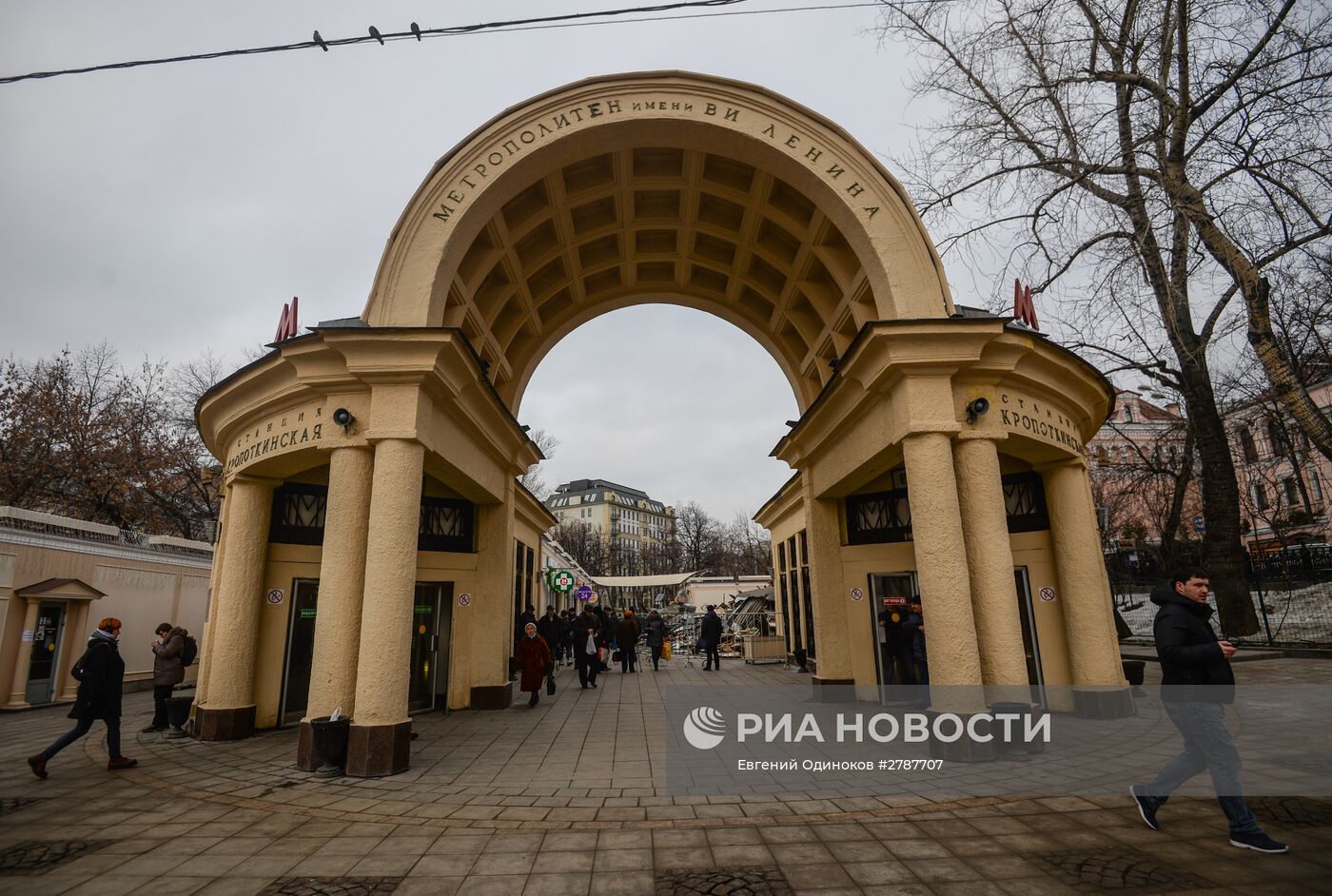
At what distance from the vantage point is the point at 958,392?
842 cm

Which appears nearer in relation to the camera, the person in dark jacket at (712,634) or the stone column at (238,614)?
the stone column at (238,614)

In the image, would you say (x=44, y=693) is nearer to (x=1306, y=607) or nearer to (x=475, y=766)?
(x=475, y=766)

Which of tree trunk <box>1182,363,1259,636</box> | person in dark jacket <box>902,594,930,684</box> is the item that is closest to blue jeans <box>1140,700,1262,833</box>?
person in dark jacket <box>902,594,930,684</box>

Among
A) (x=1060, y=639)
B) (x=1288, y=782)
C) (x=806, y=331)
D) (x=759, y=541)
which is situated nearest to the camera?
(x=1288, y=782)

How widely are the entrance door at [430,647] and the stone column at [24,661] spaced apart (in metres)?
9.67

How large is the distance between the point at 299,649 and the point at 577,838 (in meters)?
8.01

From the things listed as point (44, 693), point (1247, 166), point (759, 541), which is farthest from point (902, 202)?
point (759, 541)

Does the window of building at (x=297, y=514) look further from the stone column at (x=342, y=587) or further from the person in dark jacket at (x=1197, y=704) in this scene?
the person in dark jacket at (x=1197, y=704)

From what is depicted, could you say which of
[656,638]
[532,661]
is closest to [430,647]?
[532,661]

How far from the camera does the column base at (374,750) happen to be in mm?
7027

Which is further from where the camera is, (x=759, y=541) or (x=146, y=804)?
(x=759, y=541)

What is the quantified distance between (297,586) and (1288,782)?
1329 cm

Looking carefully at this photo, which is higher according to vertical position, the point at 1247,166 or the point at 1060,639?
the point at 1247,166
